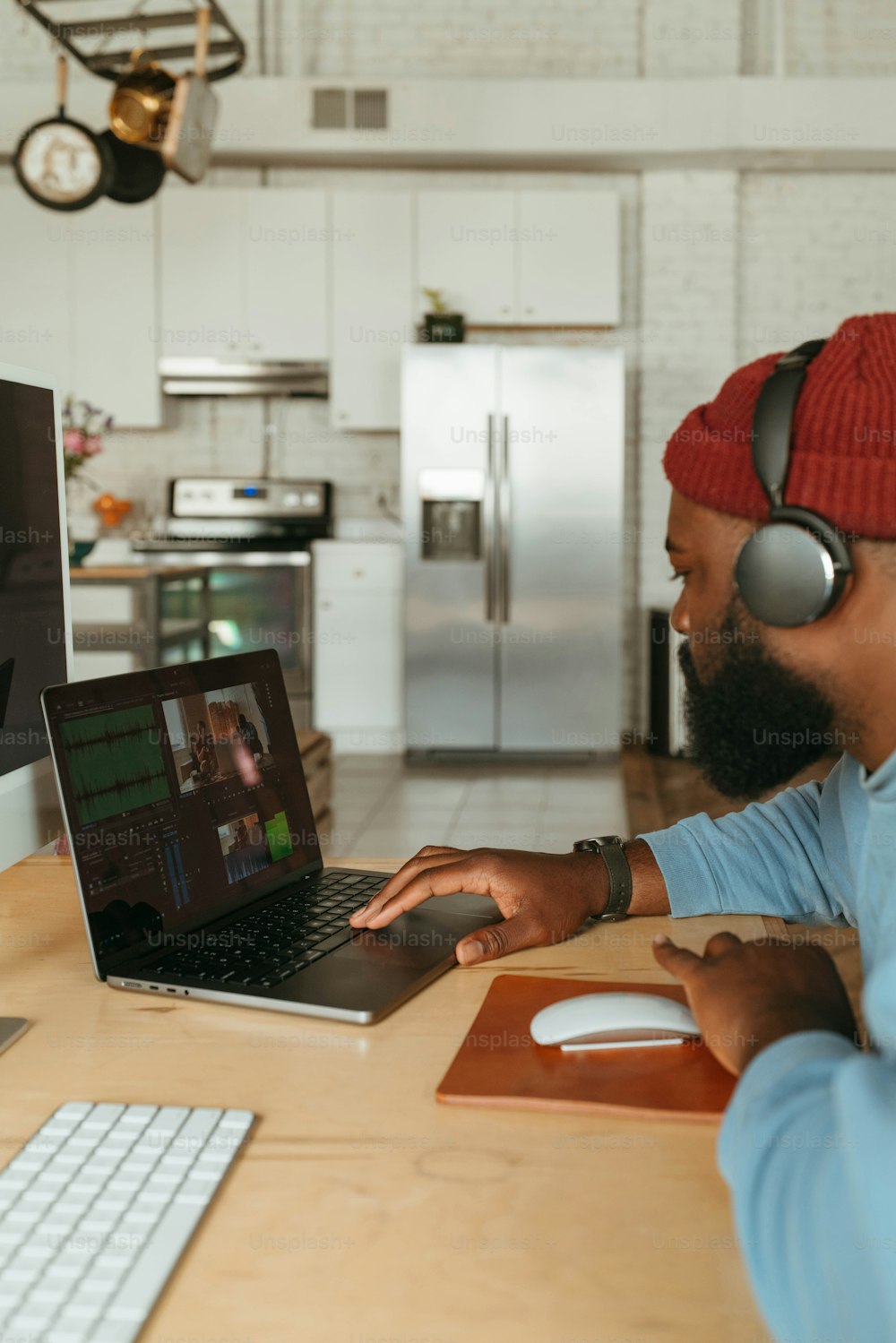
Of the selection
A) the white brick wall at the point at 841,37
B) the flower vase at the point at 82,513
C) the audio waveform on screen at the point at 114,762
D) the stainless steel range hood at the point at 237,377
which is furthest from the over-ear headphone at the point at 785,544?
the white brick wall at the point at 841,37

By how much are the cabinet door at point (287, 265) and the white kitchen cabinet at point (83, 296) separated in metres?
0.49

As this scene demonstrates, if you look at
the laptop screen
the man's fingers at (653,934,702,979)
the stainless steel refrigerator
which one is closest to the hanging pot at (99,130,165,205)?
the stainless steel refrigerator

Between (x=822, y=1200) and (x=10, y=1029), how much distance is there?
23.7 inches

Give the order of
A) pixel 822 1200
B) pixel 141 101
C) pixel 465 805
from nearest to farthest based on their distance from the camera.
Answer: pixel 822 1200, pixel 141 101, pixel 465 805

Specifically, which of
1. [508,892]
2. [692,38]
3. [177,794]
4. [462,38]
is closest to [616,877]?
[508,892]

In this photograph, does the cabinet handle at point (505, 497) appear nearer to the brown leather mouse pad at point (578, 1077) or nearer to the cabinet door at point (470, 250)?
the cabinet door at point (470, 250)

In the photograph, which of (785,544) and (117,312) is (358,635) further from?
(785,544)

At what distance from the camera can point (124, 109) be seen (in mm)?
3684

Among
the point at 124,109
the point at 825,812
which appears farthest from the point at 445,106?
the point at 825,812

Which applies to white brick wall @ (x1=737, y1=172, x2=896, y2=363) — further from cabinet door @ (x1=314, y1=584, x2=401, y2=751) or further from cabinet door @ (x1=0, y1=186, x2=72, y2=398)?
cabinet door @ (x1=0, y1=186, x2=72, y2=398)

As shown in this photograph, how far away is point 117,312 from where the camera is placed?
5.96 m

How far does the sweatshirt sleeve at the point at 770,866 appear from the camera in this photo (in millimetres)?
1186

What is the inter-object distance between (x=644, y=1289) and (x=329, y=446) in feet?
19.6

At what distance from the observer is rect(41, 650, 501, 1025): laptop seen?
99 cm
